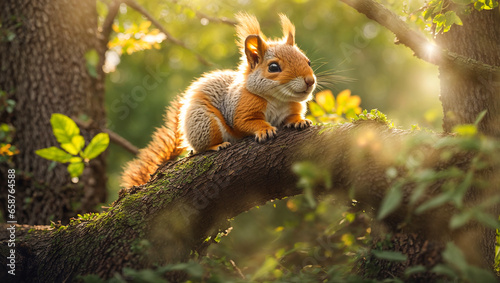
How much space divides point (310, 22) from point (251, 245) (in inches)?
147

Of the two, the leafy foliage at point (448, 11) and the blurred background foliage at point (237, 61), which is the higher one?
the leafy foliage at point (448, 11)

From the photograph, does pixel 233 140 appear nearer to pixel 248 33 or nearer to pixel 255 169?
pixel 255 169

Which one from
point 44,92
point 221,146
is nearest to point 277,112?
point 221,146

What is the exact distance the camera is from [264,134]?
214 cm

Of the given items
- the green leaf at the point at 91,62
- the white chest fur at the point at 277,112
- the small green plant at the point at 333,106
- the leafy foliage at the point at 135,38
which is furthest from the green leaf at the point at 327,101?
the green leaf at the point at 91,62

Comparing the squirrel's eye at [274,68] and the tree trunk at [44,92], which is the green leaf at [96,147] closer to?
the squirrel's eye at [274,68]

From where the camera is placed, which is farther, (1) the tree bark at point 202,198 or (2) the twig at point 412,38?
(2) the twig at point 412,38

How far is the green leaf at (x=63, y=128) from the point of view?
1.81 metres

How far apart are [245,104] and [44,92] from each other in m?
1.76

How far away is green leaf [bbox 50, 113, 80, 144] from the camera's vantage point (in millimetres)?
1809

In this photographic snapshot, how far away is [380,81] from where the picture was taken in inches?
293

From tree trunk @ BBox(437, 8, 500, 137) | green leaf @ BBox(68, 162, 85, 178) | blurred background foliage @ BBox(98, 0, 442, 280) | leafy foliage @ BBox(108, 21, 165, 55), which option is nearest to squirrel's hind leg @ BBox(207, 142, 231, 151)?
green leaf @ BBox(68, 162, 85, 178)

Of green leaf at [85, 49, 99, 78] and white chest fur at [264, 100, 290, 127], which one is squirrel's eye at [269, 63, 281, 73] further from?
green leaf at [85, 49, 99, 78]

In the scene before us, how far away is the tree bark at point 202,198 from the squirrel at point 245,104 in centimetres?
17
